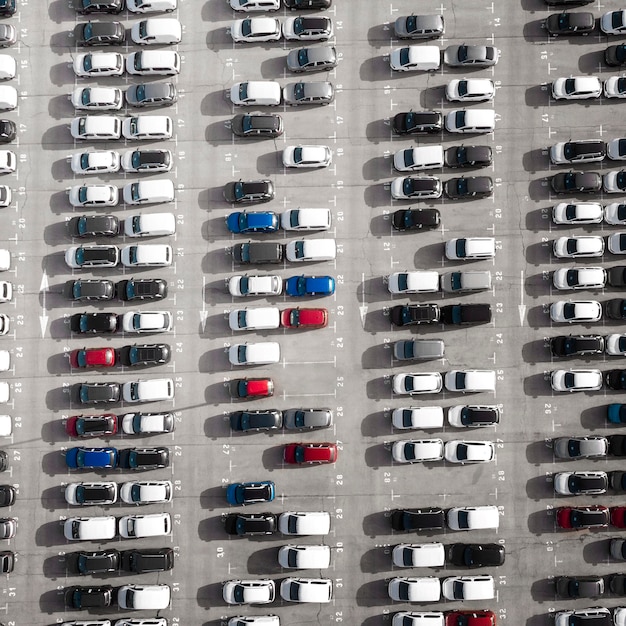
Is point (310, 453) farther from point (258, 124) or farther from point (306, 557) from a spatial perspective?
point (258, 124)

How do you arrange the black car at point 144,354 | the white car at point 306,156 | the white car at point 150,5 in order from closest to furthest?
the black car at point 144,354 → the white car at point 306,156 → the white car at point 150,5

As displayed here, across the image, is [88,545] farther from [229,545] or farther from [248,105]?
[248,105]

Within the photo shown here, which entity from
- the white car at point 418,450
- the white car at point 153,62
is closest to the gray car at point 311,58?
the white car at point 153,62

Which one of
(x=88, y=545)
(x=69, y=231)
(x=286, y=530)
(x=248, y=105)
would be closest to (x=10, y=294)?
(x=69, y=231)

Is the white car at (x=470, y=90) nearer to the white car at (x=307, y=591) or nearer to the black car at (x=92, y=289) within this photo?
the black car at (x=92, y=289)

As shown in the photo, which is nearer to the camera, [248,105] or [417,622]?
[417,622]
